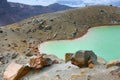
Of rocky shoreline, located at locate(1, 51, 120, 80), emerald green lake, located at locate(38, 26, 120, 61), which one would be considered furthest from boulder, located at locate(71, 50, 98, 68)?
emerald green lake, located at locate(38, 26, 120, 61)

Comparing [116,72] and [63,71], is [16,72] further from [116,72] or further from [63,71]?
[116,72]

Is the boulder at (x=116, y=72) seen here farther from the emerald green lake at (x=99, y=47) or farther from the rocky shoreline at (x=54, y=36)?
the emerald green lake at (x=99, y=47)

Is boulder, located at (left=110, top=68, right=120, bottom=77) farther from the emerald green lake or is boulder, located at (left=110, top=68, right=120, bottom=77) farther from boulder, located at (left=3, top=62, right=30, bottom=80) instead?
the emerald green lake

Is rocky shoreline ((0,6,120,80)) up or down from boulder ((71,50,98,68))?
down

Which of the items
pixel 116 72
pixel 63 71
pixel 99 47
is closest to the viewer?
pixel 116 72

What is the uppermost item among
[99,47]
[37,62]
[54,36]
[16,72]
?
[37,62]

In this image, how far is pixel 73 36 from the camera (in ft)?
259

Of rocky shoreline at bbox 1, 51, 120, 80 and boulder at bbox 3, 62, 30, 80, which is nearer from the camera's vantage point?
rocky shoreline at bbox 1, 51, 120, 80

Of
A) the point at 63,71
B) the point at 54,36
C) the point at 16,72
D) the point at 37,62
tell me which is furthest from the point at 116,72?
the point at 54,36

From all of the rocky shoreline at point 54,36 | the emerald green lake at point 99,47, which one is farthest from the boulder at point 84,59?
the emerald green lake at point 99,47

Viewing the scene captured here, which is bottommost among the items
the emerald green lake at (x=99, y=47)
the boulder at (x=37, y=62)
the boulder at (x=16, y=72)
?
the emerald green lake at (x=99, y=47)

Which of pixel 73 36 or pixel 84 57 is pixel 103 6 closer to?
pixel 73 36

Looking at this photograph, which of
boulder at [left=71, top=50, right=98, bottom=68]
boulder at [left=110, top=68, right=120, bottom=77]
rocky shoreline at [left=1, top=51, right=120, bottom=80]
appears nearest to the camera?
boulder at [left=110, top=68, right=120, bottom=77]

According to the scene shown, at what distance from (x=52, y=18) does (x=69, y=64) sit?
68.3 m
